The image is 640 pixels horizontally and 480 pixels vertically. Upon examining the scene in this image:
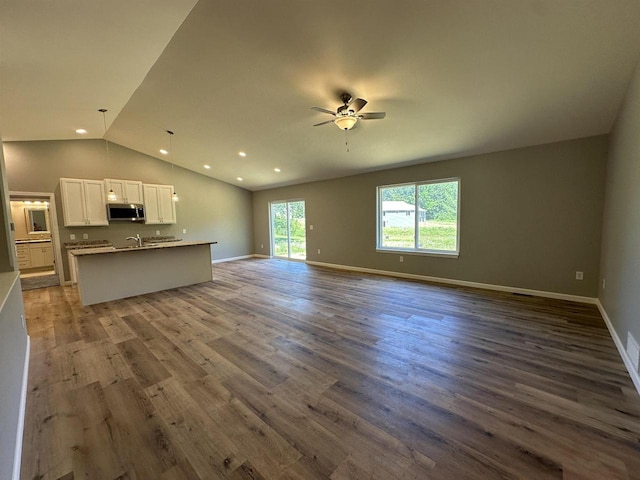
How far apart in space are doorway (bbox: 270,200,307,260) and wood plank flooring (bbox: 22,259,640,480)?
4.68m

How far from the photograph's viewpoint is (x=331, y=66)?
2.90 meters

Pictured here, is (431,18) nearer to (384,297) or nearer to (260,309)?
(384,297)

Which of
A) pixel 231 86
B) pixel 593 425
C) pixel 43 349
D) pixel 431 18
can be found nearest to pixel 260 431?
pixel 593 425

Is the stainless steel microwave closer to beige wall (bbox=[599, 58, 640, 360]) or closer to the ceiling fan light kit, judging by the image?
the ceiling fan light kit

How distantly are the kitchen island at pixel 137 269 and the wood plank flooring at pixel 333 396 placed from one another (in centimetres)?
76

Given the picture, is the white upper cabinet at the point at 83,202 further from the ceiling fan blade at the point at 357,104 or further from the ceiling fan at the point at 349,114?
the ceiling fan blade at the point at 357,104

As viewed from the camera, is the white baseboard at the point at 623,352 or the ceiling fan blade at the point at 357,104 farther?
the ceiling fan blade at the point at 357,104

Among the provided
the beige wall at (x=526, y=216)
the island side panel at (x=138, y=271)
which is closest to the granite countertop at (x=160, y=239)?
the island side panel at (x=138, y=271)

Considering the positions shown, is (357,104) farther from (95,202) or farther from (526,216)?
(95,202)

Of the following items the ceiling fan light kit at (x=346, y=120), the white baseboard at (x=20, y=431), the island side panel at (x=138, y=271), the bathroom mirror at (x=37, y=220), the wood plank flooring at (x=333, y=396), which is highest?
the ceiling fan light kit at (x=346, y=120)

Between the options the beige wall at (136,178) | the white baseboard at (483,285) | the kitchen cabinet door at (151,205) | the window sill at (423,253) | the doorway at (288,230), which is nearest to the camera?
the white baseboard at (483,285)

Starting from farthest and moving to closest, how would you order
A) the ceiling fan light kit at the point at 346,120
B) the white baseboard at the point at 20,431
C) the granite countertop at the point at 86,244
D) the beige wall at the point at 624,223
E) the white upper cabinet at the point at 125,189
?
the white upper cabinet at the point at 125,189 → the granite countertop at the point at 86,244 → the ceiling fan light kit at the point at 346,120 → the beige wall at the point at 624,223 → the white baseboard at the point at 20,431

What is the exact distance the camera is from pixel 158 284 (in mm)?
5137

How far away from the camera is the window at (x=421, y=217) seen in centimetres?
516
